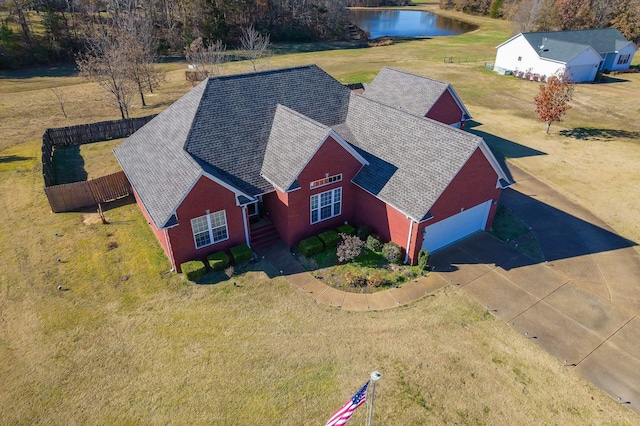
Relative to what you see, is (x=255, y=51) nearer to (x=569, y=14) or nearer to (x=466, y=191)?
(x=466, y=191)

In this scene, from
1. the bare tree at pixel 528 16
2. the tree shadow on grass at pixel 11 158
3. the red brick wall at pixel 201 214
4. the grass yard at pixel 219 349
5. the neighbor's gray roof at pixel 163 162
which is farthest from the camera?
the bare tree at pixel 528 16

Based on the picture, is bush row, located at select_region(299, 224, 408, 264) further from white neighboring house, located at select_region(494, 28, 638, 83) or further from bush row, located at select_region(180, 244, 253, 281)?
white neighboring house, located at select_region(494, 28, 638, 83)

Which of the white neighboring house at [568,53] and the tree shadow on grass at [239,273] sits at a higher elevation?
the white neighboring house at [568,53]

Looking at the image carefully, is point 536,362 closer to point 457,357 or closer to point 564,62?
point 457,357

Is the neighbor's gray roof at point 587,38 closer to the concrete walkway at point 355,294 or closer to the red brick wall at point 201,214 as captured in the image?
the concrete walkway at point 355,294

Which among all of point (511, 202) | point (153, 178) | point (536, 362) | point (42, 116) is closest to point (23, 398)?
point (153, 178)

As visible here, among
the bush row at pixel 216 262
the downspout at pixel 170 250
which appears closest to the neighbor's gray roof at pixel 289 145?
the bush row at pixel 216 262
